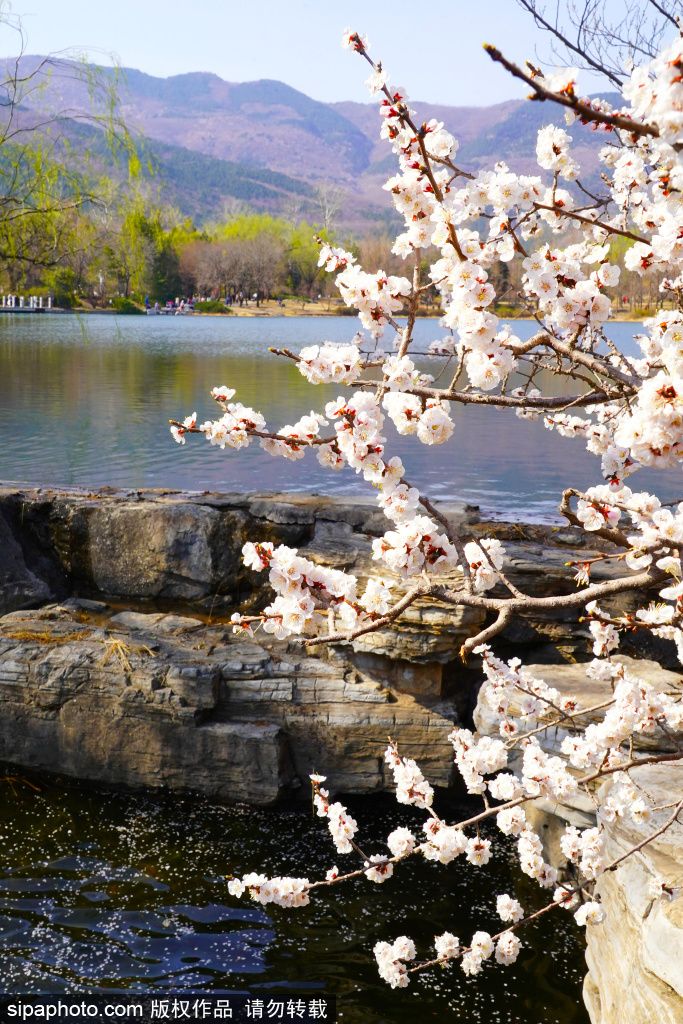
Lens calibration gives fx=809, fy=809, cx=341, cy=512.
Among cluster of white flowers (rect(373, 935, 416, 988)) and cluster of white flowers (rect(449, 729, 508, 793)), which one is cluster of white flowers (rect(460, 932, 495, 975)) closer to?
cluster of white flowers (rect(373, 935, 416, 988))

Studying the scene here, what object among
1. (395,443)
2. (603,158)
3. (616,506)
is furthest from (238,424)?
(395,443)

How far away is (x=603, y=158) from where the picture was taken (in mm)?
3021

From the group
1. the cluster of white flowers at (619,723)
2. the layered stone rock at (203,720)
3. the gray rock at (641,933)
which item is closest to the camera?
the gray rock at (641,933)

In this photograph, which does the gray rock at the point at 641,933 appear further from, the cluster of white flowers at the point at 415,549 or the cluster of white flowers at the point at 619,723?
the cluster of white flowers at the point at 415,549

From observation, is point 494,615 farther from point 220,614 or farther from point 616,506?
point 616,506

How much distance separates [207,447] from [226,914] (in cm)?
604

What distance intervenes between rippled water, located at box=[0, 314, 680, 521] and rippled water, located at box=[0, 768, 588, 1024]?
299 cm

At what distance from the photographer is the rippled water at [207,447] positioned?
22.2ft

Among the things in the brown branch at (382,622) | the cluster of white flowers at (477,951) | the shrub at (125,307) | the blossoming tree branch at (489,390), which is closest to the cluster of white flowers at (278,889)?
the blossoming tree branch at (489,390)

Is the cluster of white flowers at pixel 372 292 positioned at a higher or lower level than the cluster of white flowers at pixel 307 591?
higher

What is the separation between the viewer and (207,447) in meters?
8.55

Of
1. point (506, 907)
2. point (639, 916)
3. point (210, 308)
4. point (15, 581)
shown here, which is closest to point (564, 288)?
point (639, 916)

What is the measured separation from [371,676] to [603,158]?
7.92ft

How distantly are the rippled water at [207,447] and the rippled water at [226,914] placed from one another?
2.99 meters
